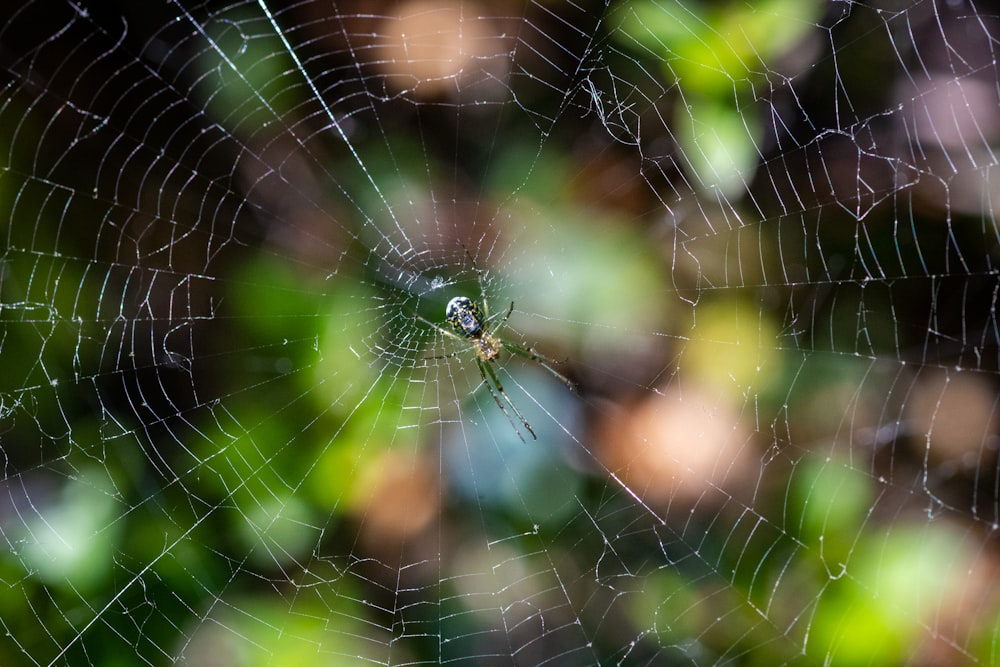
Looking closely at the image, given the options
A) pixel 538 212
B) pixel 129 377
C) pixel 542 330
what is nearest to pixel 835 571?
pixel 542 330

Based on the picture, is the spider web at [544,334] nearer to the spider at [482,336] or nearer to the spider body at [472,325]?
the spider at [482,336]

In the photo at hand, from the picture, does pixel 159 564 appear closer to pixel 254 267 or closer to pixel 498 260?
pixel 254 267

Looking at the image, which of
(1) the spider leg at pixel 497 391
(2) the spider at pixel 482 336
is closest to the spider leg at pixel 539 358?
(2) the spider at pixel 482 336

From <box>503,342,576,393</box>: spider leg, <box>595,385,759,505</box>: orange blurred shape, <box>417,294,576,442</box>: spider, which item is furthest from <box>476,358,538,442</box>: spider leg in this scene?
<box>595,385,759,505</box>: orange blurred shape

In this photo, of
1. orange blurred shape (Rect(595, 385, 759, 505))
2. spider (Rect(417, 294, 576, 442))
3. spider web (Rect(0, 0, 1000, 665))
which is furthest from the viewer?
spider (Rect(417, 294, 576, 442))

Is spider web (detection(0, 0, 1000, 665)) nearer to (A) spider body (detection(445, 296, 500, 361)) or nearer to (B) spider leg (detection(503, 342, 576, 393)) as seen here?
(B) spider leg (detection(503, 342, 576, 393))

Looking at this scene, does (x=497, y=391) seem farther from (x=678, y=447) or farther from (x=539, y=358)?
(x=678, y=447)

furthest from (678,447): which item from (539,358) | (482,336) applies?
(482,336)
